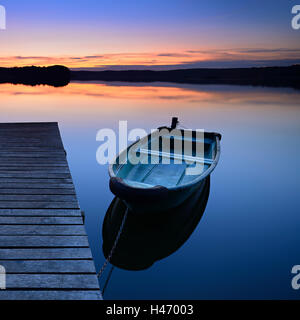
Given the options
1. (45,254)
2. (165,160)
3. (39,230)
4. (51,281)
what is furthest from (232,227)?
(51,281)

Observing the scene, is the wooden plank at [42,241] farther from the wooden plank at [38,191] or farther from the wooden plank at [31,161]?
the wooden plank at [31,161]

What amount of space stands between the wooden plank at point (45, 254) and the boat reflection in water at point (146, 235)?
5.63 ft

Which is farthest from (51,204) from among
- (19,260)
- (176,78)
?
(176,78)

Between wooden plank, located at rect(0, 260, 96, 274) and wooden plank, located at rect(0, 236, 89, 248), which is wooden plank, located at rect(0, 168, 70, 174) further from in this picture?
wooden plank, located at rect(0, 260, 96, 274)

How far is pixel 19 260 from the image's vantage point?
7.93ft

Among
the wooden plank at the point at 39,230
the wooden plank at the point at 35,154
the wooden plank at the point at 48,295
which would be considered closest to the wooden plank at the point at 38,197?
the wooden plank at the point at 39,230

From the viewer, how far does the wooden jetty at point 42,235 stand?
214 cm

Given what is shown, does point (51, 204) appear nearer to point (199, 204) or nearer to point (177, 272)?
point (177, 272)

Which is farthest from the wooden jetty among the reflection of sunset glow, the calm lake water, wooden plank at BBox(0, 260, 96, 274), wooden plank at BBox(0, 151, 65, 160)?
the reflection of sunset glow

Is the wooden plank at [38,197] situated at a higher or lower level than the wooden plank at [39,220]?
higher

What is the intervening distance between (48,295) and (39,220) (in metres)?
1.16

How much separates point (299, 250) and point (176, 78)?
92.7 m

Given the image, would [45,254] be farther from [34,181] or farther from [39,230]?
[34,181]

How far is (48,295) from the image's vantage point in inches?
81.3
